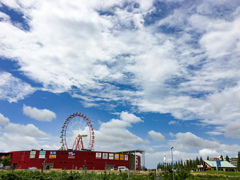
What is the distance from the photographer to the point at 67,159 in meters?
71.9

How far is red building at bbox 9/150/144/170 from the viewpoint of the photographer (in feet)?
234

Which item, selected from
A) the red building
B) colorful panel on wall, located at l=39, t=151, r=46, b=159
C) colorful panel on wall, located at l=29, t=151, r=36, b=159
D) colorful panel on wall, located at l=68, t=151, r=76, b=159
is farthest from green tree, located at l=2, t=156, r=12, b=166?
colorful panel on wall, located at l=68, t=151, r=76, b=159

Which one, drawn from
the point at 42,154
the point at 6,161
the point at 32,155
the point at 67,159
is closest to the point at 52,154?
the point at 42,154

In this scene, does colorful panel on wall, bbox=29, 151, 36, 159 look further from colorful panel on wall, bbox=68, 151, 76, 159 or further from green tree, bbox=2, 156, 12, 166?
colorful panel on wall, bbox=68, 151, 76, 159

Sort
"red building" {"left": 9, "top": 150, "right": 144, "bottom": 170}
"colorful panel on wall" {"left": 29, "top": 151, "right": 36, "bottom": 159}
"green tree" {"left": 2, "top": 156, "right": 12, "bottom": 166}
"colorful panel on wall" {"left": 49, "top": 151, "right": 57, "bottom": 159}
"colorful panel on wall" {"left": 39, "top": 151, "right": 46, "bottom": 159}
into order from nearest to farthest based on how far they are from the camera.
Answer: "red building" {"left": 9, "top": 150, "right": 144, "bottom": 170} → "colorful panel on wall" {"left": 49, "top": 151, "right": 57, "bottom": 159} → "colorful panel on wall" {"left": 39, "top": 151, "right": 46, "bottom": 159} → "colorful panel on wall" {"left": 29, "top": 151, "right": 36, "bottom": 159} → "green tree" {"left": 2, "top": 156, "right": 12, "bottom": 166}

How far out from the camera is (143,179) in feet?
57.3

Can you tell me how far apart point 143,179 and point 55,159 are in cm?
6272

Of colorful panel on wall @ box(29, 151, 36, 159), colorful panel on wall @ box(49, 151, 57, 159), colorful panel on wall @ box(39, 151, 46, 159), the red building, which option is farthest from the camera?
colorful panel on wall @ box(29, 151, 36, 159)

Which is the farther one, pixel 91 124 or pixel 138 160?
pixel 138 160

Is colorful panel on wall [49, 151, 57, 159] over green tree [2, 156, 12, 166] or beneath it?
over

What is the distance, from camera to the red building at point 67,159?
71.3 m

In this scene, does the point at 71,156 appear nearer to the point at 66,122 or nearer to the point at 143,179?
the point at 66,122

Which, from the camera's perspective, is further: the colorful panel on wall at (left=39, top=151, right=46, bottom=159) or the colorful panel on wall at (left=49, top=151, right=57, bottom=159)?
the colorful panel on wall at (left=39, top=151, right=46, bottom=159)

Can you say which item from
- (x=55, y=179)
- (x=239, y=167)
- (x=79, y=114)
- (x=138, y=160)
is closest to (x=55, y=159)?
(x=79, y=114)
